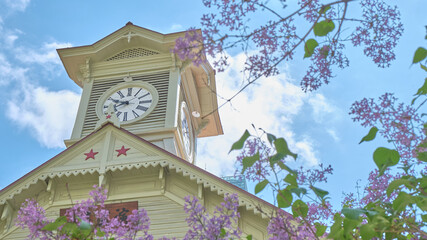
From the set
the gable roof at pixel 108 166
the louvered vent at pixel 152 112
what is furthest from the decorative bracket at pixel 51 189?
the louvered vent at pixel 152 112

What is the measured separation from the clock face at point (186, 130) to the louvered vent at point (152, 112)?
94 cm

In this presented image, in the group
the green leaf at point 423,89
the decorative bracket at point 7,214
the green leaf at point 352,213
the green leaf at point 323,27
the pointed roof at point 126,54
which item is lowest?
the green leaf at point 352,213

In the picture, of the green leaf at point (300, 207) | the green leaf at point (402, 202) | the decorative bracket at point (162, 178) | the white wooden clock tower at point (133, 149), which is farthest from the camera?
the decorative bracket at point (162, 178)

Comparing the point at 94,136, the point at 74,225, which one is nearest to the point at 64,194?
the point at 94,136

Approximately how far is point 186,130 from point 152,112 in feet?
6.69

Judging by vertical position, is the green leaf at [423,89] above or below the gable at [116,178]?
below

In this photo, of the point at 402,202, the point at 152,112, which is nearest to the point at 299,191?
the point at 402,202

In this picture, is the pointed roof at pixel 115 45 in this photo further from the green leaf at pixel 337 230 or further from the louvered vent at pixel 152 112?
the green leaf at pixel 337 230

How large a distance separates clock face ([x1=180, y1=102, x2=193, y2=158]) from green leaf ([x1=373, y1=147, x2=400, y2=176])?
10.7 metres

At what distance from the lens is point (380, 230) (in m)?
3.33

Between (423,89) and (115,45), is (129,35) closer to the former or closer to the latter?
(115,45)

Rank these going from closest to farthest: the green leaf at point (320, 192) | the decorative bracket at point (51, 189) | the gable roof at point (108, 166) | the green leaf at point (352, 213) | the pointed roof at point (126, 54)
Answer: the green leaf at point (352, 213), the green leaf at point (320, 192), the gable roof at point (108, 166), the decorative bracket at point (51, 189), the pointed roof at point (126, 54)

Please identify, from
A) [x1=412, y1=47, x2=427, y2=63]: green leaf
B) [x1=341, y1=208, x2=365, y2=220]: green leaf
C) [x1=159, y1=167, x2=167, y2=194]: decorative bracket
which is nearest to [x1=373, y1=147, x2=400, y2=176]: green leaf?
[x1=341, y1=208, x2=365, y2=220]: green leaf

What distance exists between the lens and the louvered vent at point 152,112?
1282 centimetres
